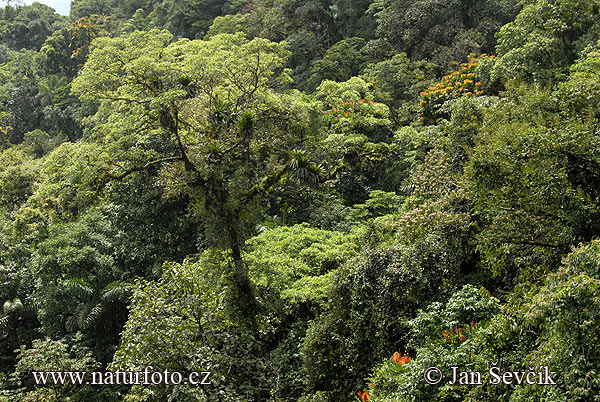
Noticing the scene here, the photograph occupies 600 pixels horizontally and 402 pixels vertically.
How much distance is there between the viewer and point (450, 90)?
15.4 meters

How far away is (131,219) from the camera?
12656 millimetres

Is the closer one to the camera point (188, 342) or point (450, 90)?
point (188, 342)

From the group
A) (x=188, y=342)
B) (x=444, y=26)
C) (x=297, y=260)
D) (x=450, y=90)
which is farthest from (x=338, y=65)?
(x=188, y=342)

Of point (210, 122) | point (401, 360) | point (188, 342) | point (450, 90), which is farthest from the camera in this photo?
point (450, 90)

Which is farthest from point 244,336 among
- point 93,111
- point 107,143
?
point 93,111

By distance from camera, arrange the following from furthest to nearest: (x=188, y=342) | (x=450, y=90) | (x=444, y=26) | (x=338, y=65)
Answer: (x=338, y=65) → (x=444, y=26) → (x=450, y=90) → (x=188, y=342)

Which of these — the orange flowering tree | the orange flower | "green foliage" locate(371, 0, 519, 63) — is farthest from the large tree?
"green foliage" locate(371, 0, 519, 63)

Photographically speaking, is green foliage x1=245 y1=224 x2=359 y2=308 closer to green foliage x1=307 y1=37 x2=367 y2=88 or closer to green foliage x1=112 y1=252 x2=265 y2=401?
green foliage x1=112 y1=252 x2=265 y2=401

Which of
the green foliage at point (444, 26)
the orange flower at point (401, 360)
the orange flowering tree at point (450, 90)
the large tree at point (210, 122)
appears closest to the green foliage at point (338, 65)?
the green foliage at point (444, 26)

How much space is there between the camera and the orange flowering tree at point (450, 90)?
15047 mm

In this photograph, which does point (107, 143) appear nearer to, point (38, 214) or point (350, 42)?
point (38, 214)

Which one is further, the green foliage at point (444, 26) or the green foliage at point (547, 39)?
the green foliage at point (444, 26)

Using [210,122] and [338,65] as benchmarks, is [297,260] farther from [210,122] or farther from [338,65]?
[338,65]

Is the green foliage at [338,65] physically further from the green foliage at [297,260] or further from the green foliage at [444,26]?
the green foliage at [297,260]
